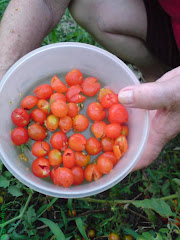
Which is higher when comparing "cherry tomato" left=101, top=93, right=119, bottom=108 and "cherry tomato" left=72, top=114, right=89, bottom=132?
"cherry tomato" left=101, top=93, right=119, bottom=108

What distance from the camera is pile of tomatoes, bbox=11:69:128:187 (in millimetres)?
1882

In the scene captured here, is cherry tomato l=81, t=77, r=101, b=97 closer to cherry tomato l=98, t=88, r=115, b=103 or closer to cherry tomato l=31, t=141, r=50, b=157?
cherry tomato l=98, t=88, r=115, b=103

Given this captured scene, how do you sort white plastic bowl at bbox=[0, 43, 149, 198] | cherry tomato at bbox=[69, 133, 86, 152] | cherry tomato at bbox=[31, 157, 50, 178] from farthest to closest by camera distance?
1. cherry tomato at bbox=[69, 133, 86, 152]
2. cherry tomato at bbox=[31, 157, 50, 178]
3. white plastic bowl at bbox=[0, 43, 149, 198]

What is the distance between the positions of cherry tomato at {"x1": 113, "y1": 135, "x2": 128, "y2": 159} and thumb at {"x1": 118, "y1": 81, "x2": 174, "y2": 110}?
0.39 metres

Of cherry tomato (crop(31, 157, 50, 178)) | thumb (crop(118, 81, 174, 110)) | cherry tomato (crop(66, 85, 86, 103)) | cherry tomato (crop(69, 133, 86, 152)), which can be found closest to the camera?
thumb (crop(118, 81, 174, 110))

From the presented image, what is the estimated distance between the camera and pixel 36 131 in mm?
1950

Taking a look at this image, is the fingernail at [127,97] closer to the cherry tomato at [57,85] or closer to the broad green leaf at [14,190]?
the cherry tomato at [57,85]

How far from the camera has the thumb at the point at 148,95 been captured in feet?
4.83

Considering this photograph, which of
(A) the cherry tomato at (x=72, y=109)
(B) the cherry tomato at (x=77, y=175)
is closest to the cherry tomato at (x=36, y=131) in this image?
(A) the cherry tomato at (x=72, y=109)

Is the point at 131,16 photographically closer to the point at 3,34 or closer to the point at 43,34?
the point at 43,34

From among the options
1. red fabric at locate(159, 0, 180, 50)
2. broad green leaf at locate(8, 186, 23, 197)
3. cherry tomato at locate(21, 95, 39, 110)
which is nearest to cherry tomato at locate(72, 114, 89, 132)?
cherry tomato at locate(21, 95, 39, 110)

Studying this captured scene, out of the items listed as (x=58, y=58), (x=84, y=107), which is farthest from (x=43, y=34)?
(x=84, y=107)

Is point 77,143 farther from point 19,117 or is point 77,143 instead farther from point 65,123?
point 19,117

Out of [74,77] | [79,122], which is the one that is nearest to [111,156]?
[79,122]
